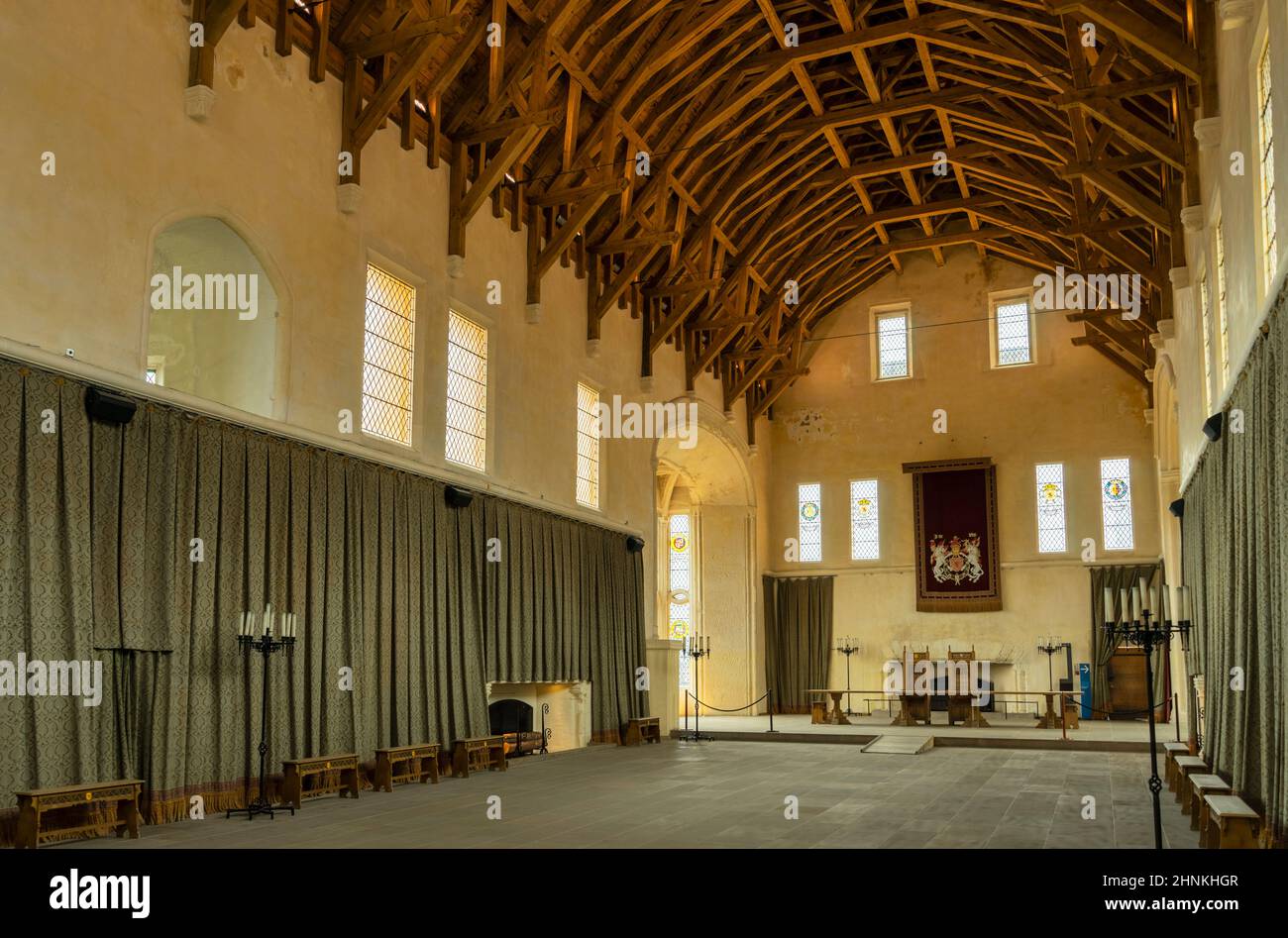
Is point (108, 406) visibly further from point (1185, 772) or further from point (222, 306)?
point (1185, 772)

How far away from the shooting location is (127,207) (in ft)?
28.1

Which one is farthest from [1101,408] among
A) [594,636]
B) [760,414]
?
[594,636]

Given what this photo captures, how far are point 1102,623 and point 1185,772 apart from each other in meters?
13.3

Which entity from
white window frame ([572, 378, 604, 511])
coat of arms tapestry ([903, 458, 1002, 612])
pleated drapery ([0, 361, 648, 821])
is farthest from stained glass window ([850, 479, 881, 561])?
pleated drapery ([0, 361, 648, 821])

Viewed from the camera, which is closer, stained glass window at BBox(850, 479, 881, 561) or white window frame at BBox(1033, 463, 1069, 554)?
→ white window frame at BBox(1033, 463, 1069, 554)

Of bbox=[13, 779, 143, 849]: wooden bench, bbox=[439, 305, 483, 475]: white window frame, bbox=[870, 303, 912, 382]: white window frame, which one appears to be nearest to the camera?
bbox=[13, 779, 143, 849]: wooden bench

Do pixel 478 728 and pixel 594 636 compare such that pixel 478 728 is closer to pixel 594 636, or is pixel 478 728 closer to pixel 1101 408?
pixel 594 636

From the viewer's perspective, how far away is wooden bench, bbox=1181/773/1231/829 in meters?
7.39

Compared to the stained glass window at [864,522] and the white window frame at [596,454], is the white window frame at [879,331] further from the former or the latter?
the white window frame at [596,454]

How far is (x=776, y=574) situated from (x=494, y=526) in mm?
12645

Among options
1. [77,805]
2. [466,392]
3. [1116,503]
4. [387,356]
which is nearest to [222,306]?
[387,356]

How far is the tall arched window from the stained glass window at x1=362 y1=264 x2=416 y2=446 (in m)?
1.33

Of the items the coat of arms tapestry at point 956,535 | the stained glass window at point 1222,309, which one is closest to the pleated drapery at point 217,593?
the stained glass window at point 1222,309

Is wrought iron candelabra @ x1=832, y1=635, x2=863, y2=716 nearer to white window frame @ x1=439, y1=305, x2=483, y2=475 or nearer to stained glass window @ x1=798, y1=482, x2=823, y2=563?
stained glass window @ x1=798, y1=482, x2=823, y2=563
